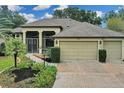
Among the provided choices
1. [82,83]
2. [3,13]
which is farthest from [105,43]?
[3,13]

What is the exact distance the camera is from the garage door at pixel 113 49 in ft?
94.2

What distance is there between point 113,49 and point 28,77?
11893mm

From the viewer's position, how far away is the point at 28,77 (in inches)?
751

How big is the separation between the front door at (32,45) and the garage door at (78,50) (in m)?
7.85

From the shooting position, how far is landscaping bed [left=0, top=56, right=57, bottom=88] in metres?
15.7

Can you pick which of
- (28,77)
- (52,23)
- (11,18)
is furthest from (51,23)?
(11,18)

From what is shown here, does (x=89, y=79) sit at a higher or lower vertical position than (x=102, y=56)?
higher

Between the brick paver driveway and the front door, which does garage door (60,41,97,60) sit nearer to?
the brick paver driveway

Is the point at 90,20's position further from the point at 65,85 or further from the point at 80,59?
the point at 65,85

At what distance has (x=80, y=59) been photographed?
28.6 m

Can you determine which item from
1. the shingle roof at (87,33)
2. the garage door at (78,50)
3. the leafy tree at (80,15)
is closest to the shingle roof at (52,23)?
the shingle roof at (87,33)

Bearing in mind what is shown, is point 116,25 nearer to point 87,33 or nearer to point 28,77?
point 87,33

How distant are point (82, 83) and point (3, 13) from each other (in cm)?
4992

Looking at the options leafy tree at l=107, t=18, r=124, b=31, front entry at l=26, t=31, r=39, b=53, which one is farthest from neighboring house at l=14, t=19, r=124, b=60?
leafy tree at l=107, t=18, r=124, b=31
